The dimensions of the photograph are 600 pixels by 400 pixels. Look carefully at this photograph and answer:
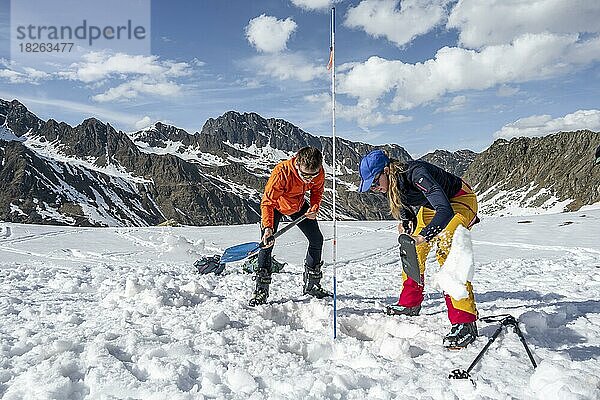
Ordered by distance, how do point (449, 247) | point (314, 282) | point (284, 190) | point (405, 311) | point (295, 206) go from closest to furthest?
point (449, 247)
point (405, 311)
point (284, 190)
point (295, 206)
point (314, 282)

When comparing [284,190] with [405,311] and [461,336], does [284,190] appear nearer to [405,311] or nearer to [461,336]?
[405,311]

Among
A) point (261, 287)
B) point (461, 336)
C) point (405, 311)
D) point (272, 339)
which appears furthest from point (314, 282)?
point (461, 336)

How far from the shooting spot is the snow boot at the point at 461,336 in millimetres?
4688

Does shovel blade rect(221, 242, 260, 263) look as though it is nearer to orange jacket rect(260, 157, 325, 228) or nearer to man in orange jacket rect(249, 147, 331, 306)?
man in orange jacket rect(249, 147, 331, 306)

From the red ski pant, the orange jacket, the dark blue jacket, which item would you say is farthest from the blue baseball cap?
the orange jacket

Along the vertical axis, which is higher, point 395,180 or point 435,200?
point 395,180

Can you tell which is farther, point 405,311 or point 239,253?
point 239,253

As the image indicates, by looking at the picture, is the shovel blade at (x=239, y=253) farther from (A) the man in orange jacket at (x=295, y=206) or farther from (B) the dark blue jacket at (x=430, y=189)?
(B) the dark blue jacket at (x=430, y=189)

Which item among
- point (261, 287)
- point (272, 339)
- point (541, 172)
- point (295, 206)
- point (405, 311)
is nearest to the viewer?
point (272, 339)

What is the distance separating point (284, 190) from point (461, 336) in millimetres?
2822

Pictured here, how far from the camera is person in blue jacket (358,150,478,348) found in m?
4.71

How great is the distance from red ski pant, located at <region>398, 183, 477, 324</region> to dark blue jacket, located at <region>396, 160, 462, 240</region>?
0.15 m

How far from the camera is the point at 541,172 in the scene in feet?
543

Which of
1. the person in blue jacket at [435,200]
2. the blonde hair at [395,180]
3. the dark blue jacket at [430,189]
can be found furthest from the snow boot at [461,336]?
the blonde hair at [395,180]
